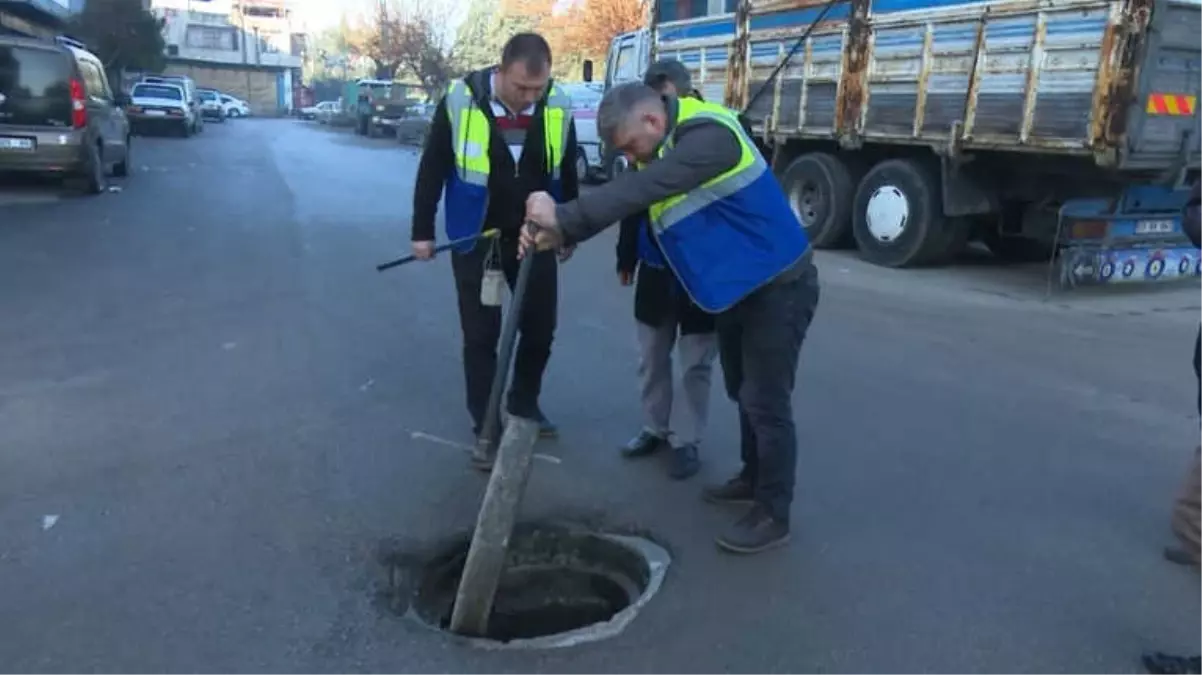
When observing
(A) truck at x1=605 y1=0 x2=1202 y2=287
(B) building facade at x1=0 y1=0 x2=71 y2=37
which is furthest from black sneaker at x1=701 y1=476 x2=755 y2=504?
(B) building facade at x1=0 y1=0 x2=71 y2=37

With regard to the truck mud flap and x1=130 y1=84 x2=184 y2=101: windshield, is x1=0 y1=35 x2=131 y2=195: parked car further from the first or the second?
x1=130 y1=84 x2=184 y2=101: windshield

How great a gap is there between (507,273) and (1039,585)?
2.43 metres

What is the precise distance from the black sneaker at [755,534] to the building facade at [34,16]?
27290mm

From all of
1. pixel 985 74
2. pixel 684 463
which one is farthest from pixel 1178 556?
pixel 985 74

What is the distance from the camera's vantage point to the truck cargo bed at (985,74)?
800 cm

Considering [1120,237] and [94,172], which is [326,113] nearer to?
[94,172]

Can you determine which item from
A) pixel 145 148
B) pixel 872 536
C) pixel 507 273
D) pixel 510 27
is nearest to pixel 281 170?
pixel 145 148

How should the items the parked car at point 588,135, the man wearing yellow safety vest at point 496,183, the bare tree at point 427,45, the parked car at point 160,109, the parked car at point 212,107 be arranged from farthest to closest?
1. the parked car at point 212,107
2. the bare tree at point 427,45
3. the parked car at point 160,109
4. the parked car at point 588,135
5. the man wearing yellow safety vest at point 496,183

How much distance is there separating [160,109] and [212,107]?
21982 mm

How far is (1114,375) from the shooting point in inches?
252

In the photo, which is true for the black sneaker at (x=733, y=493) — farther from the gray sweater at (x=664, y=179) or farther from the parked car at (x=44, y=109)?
the parked car at (x=44, y=109)

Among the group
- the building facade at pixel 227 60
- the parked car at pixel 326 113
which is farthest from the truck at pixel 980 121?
the building facade at pixel 227 60

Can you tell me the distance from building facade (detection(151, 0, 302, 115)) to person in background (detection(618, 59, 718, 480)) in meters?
76.9

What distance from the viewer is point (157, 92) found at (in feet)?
108
